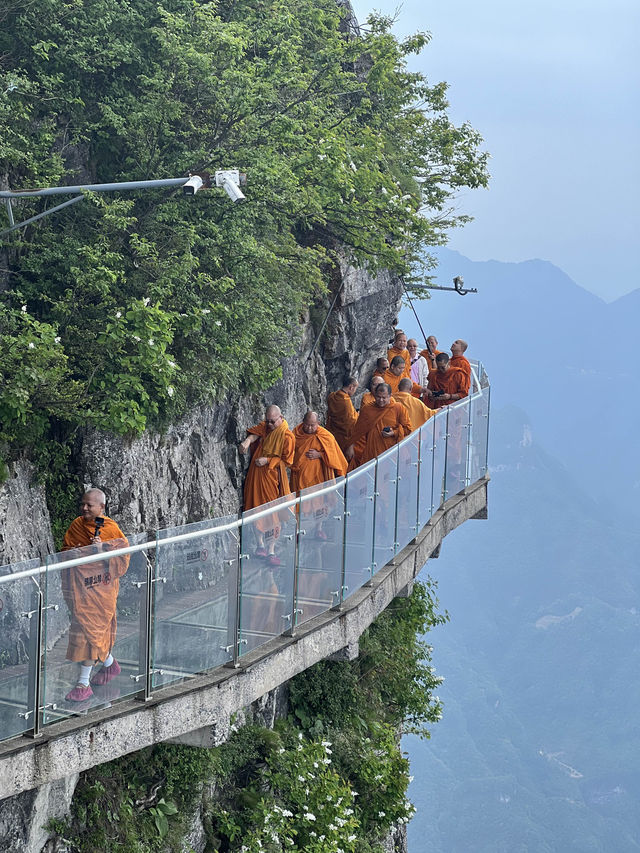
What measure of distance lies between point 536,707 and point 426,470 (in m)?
157

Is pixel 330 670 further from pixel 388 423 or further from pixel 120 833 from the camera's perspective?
pixel 120 833

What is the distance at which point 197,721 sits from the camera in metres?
8.18

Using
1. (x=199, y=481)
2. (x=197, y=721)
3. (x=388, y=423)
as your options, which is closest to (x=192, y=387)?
(x=199, y=481)

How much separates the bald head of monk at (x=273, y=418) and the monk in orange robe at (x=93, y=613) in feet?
15.8

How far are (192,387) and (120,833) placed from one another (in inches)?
195

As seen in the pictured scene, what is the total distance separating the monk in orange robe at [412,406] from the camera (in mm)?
13641

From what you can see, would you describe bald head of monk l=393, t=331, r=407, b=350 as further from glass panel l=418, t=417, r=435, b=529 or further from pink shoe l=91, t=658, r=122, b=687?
pink shoe l=91, t=658, r=122, b=687

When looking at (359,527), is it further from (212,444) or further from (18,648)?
(18,648)

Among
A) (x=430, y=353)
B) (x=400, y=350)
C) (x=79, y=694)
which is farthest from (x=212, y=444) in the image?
(x=79, y=694)

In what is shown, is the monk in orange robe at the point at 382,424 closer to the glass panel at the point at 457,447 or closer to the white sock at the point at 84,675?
the glass panel at the point at 457,447

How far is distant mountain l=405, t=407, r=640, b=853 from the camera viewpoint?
5192 inches

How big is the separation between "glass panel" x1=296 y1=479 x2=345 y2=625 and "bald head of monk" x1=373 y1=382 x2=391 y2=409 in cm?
323

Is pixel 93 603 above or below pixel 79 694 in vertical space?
above

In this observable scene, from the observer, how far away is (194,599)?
7859 mm
